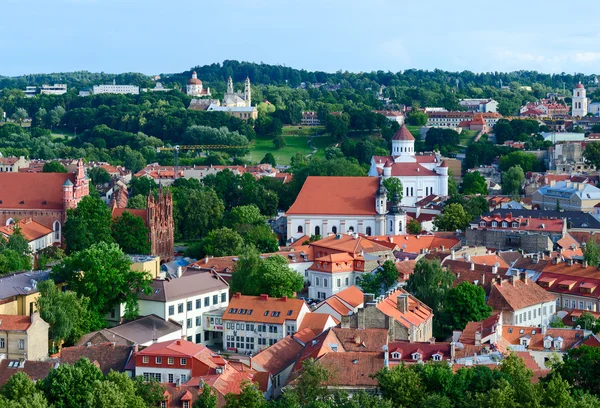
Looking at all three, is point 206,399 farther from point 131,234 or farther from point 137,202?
point 137,202

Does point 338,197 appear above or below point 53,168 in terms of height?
below

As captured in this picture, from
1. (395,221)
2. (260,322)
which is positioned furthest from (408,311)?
(395,221)

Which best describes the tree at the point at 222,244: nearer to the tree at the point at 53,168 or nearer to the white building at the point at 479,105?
the tree at the point at 53,168

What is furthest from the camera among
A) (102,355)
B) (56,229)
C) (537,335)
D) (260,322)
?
(56,229)

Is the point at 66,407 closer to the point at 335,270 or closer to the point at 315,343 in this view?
the point at 315,343

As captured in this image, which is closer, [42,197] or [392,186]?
[42,197]

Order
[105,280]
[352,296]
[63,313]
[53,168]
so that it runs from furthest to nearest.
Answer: [53,168], [352,296], [105,280], [63,313]

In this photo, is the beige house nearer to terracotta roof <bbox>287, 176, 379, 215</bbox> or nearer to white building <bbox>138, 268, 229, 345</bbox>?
white building <bbox>138, 268, 229, 345</bbox>

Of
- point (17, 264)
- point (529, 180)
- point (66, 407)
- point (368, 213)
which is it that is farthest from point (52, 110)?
point (66, 407)
